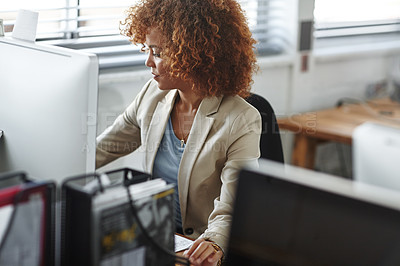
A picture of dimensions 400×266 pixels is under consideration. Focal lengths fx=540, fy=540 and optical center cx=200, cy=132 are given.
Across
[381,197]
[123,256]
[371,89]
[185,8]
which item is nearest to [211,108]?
[185,8]

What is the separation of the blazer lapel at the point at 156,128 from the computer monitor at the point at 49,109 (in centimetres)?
57

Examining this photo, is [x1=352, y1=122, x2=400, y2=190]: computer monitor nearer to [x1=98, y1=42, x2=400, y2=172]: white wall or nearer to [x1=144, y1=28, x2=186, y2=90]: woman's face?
[x1=144, y1=28, x2=186, y2=90]: woman's face

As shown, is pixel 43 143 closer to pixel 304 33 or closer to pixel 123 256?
pixel 123 256

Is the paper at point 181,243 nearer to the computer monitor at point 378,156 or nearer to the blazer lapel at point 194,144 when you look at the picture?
the blazer lapel at point 194,144

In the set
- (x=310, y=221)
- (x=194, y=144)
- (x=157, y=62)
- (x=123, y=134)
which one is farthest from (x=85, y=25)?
(x=310, y=221)

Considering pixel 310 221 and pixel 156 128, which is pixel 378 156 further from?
pixel 310 221

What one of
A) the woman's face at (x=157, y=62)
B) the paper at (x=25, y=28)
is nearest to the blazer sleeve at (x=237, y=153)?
the woman's face at (x=157, y=62)

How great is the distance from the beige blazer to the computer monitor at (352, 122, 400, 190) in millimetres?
330

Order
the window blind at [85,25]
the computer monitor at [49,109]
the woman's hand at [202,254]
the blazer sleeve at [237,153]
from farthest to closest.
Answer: the window blind at [85,25] → the blazer sleeve at [237,153] → the woman's hand at [202,254] → the computer monitor at [49,109]

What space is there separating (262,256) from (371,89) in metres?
3.21

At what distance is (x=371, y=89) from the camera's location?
376 cm

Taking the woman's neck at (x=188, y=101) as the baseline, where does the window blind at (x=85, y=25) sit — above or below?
above

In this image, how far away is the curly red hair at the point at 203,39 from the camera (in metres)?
1.60

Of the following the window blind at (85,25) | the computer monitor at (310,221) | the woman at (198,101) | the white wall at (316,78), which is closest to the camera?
the computer monitor at (310,221)
